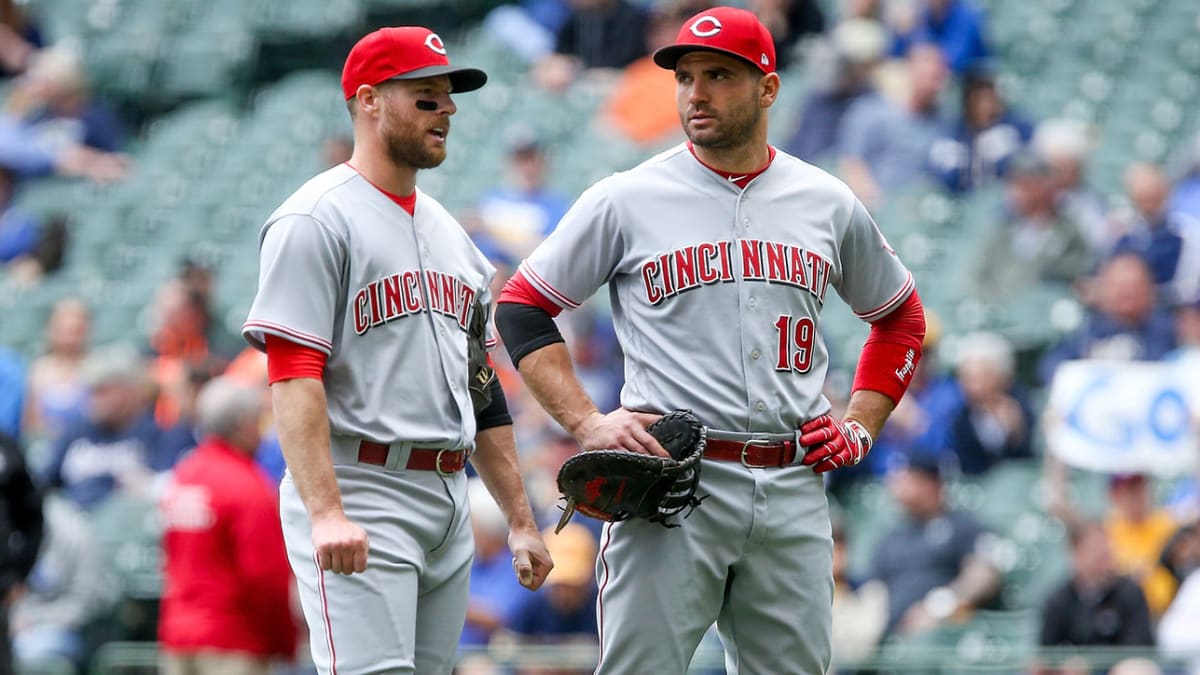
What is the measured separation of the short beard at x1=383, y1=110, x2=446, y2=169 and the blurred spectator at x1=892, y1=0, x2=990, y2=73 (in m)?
7.31

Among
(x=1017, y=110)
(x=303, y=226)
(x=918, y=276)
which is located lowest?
(x=918, y=276)

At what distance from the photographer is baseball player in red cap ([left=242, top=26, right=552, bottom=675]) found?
4117 millimetres

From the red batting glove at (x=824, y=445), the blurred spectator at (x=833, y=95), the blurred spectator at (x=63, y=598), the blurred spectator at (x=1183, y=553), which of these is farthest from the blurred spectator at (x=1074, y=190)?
the red batting glove at (x=824, y=445)

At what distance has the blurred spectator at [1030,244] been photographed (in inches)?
370

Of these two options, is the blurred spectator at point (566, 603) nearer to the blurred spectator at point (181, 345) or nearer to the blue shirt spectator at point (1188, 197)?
the blurred spectator at point (181, 345)

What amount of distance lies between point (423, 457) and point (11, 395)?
6.09 metres

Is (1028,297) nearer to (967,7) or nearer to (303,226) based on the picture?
(967,7)

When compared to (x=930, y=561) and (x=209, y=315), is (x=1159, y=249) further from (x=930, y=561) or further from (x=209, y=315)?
(x=209, y=315)

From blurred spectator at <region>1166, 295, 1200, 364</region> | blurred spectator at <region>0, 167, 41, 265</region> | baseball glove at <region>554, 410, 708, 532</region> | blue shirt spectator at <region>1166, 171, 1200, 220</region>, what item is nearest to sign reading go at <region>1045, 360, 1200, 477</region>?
blurred spectator at <region>1166, 295, 1200, 364</region>

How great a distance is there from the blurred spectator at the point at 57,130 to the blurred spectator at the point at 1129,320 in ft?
24.3

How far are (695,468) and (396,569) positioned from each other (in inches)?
29.1

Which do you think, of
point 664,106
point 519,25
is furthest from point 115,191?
point 664,106

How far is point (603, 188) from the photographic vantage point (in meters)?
4.36

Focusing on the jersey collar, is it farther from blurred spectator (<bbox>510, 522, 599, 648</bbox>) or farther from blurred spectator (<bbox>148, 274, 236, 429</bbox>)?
blurred spectator (<bbox>148, 274, 236, 429</bbox>)
